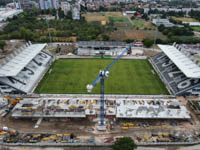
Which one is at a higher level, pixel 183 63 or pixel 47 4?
pixel 47 4

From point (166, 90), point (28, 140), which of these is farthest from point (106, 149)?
point (166, 90)

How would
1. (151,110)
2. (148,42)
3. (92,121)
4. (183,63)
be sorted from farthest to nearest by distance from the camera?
(148,42)
(183,63)
(151,110)
(92,121)

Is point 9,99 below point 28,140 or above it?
above

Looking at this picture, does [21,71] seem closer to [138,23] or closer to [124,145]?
[124,145]

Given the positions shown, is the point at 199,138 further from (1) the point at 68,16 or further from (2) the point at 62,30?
(1) the point at 68,16

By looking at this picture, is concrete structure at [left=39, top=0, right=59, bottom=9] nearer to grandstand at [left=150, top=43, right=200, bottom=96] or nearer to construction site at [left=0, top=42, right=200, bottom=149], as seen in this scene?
construction site at [left=0, top=42, right=200, bottom=149]

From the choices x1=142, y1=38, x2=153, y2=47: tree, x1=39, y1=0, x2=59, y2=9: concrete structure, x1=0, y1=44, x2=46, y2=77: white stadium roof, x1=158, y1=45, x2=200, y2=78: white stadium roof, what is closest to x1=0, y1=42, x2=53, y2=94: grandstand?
x1=0, y1=44, x2=46, y2=77: white stadium roof

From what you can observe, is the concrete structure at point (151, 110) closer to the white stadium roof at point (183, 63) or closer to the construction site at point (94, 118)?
the construction site at point (94, 118)

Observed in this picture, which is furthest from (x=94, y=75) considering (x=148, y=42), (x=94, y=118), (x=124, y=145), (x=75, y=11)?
(x=75, y=11)
